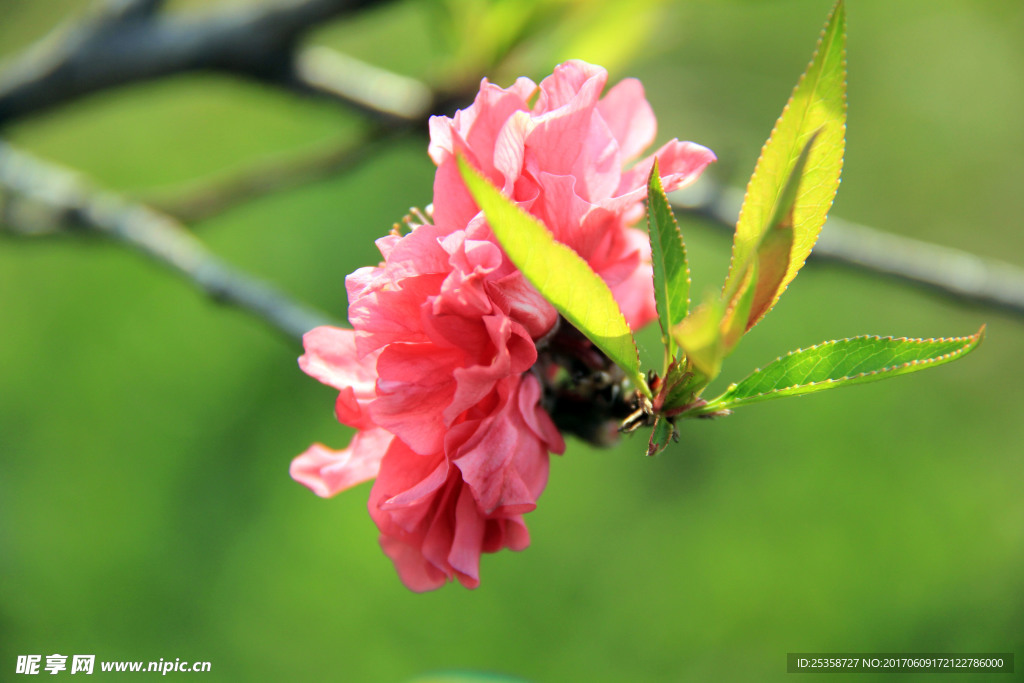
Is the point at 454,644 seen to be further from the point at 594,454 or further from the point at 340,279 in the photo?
the point at 340,279

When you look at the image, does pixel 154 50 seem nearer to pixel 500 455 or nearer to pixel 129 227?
pixel 129 227

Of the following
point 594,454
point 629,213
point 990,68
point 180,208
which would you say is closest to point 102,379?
point 180,208

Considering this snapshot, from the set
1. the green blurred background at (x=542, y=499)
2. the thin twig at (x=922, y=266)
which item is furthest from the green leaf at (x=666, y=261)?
the green blurred background at (x=542, y=499)

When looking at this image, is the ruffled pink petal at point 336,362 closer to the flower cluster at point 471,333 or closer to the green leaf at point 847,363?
the flower cluster at point 471,333

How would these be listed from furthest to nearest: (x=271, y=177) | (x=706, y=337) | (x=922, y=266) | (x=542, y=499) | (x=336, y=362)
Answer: (x=542, y=499)
(x=271, y=177)
(x=922, y=266)
(x=336, y=362)
(x=706, y=337)

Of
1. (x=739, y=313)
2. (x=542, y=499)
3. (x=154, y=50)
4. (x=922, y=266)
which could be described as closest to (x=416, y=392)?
(x=739, y=313)

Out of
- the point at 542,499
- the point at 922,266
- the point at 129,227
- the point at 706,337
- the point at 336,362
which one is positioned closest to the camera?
the point at 706,337
